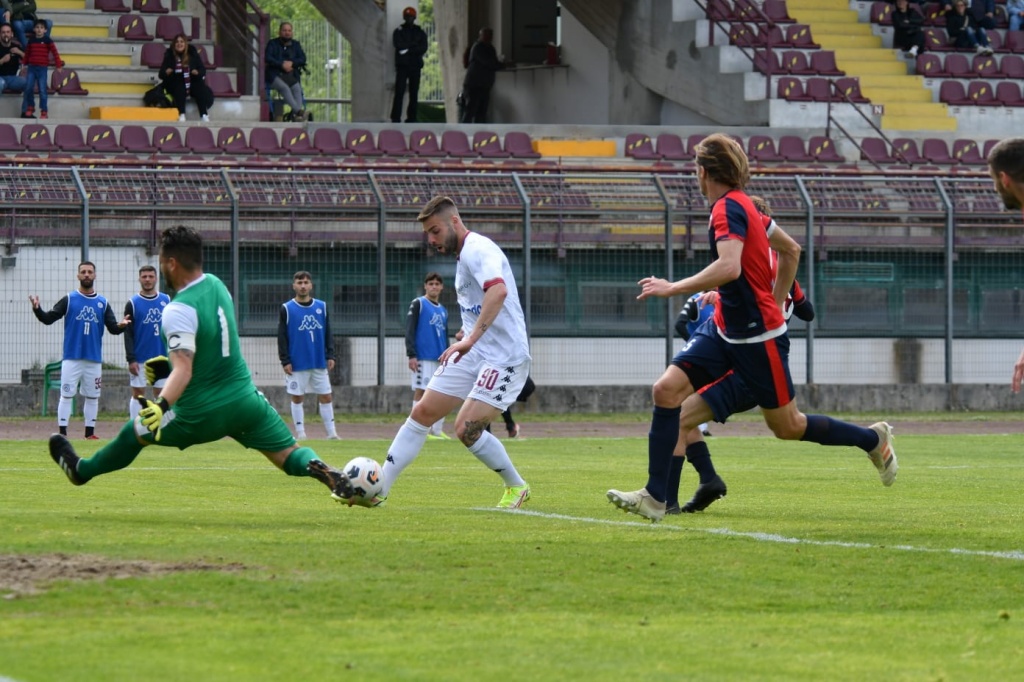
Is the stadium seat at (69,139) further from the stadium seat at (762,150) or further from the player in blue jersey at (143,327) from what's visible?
the stadium seat at (762,150)

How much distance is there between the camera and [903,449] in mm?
18641

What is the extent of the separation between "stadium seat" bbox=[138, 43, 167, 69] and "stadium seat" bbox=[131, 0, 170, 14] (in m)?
1.87

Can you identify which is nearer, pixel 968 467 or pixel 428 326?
pixel 968 467

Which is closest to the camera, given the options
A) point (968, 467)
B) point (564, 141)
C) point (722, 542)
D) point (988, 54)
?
point (722, 542)

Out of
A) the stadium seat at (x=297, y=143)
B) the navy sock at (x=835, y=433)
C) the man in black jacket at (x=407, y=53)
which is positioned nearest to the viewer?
the navy sock at (x=835, y=433)

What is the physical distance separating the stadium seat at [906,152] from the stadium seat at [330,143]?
11204mm

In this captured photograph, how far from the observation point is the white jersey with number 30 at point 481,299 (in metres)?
10.1

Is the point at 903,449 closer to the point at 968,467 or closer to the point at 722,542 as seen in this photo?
the point at 968,467

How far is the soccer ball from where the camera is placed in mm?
9656

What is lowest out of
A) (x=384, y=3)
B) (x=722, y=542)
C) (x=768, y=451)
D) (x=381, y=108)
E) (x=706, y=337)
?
(x=768, y=451)

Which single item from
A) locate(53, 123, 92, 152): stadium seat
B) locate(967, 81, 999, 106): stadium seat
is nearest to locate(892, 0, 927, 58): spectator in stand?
locate(967, 81, 999, 106): stadium seat

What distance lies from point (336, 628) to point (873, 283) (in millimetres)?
22210

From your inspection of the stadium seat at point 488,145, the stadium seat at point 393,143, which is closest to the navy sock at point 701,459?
the stadium seat at point 393,143

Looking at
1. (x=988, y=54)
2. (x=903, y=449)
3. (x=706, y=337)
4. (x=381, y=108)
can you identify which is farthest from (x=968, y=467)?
(x=381, y=108)
